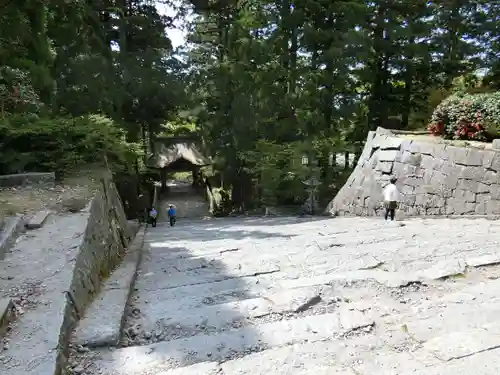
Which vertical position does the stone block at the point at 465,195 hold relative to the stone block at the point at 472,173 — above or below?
below

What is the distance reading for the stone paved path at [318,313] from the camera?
6.36ft

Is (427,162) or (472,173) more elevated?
(427,162)

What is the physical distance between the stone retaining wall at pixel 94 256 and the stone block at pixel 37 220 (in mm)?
419

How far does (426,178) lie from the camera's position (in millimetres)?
7699

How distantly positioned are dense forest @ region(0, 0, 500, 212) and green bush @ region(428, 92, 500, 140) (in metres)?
3.62

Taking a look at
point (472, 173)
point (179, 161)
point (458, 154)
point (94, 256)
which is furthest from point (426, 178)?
point (179, 161)

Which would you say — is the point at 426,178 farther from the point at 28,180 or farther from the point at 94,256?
the point at 28,180

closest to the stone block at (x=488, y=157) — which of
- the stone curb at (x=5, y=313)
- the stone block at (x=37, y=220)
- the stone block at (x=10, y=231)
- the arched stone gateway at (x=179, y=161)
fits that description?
the stone block at (x=37, y=220)

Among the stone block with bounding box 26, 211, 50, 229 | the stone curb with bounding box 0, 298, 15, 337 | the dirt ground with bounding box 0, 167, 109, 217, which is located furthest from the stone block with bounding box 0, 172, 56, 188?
the stone curb with bounding box 0, 298, 15, 337

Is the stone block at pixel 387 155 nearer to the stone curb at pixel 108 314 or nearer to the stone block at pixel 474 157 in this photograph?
the stone block at pixel 474 157

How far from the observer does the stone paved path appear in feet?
6.36

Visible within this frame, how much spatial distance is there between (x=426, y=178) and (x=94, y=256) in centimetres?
666

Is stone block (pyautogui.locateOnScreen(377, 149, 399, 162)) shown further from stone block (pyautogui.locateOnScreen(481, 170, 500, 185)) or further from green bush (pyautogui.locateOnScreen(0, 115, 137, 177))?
green bush (pyautogui.locateOnScreen(0, 115, 137, 177))

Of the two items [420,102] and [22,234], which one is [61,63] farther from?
[420,102]
